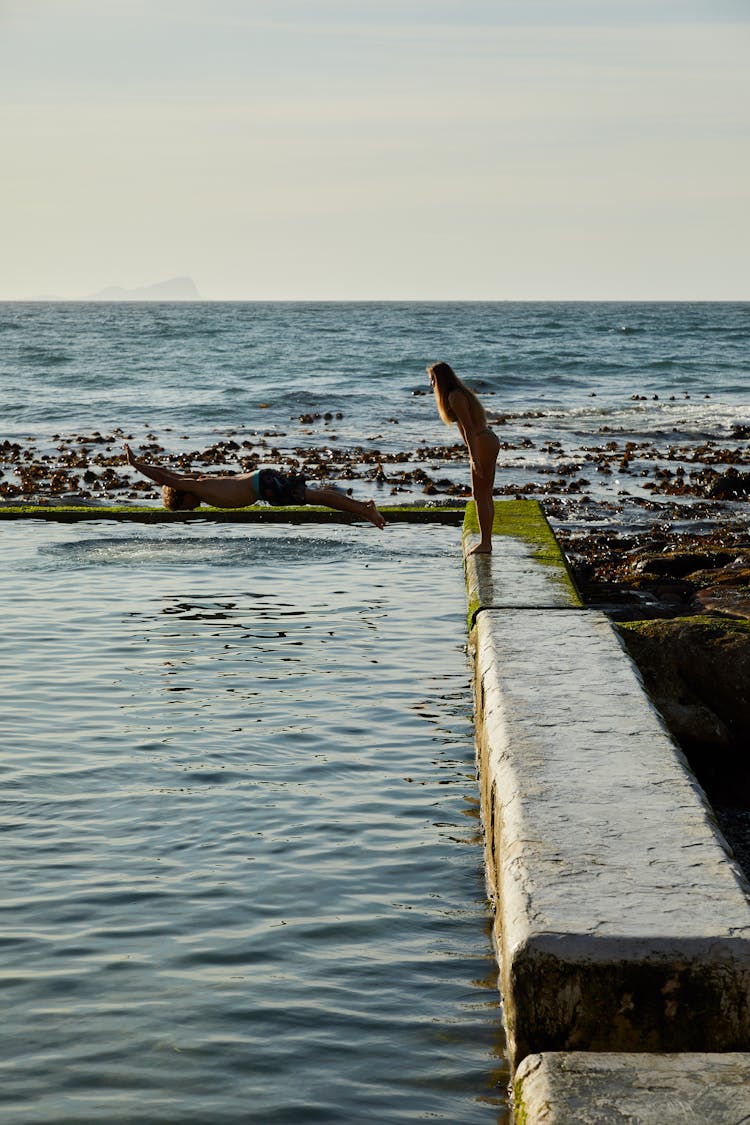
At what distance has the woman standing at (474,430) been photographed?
998 centimetres

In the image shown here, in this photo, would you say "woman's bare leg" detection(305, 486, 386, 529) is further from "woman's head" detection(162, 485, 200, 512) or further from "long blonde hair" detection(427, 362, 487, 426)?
"long blonde hair" detection(427, 362, 487, 426)

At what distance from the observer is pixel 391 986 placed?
14.3 ft

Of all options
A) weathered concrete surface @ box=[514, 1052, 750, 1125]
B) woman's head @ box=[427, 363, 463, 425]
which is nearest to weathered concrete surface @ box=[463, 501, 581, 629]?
woman's head @ box=[427, 363, 463, 425]

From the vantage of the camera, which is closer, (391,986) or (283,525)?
(391,986)

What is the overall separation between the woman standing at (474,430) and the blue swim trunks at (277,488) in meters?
1.46

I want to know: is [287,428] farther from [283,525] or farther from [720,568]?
[720,568]

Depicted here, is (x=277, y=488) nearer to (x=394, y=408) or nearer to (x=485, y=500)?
(x=485, y=500)

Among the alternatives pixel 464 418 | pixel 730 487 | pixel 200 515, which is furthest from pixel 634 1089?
pixel 730 487

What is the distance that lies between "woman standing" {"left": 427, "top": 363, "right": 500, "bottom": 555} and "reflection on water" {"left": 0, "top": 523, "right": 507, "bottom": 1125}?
1.17 m

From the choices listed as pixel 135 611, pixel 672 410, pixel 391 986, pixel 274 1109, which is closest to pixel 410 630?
pixel 135 611

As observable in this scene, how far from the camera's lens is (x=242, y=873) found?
515 centimetres

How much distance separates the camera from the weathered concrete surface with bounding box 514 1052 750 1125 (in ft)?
9.39

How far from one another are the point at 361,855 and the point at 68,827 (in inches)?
50.4

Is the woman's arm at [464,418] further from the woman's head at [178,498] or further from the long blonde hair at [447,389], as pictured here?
the woman's head at [178,498]
